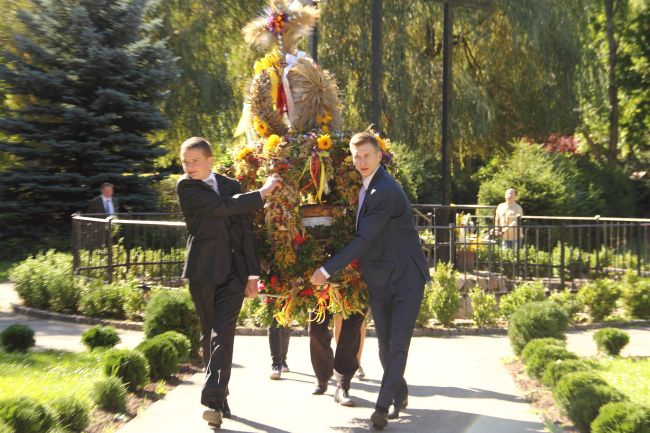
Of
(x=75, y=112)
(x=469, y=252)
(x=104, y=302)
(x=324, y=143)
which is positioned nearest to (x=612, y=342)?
(x=324, y=143)

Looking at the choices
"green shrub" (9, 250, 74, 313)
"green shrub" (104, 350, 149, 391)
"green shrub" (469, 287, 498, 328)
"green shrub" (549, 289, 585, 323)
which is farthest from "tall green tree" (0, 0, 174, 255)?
"green shrub" (104, 350, 149, 391)

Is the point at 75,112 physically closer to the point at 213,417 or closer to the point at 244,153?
the point at 244,153

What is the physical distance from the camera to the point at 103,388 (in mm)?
6258

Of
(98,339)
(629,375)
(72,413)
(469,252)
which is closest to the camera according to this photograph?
(72,413)

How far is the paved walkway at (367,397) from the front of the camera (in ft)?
20.1

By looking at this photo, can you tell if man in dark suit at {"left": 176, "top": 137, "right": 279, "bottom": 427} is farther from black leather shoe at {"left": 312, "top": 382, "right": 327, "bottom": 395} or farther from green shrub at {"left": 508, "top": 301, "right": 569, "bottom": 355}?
green shrub at {"left": 508, "top": 301, "right": 569, "bottom": 355}

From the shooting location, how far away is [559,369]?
6.81m

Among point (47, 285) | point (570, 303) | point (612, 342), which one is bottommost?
point (612, 342)

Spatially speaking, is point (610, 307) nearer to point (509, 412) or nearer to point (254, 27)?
point (509, 412)

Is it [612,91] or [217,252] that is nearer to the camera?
[217,252]

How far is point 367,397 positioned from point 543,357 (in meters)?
1.60

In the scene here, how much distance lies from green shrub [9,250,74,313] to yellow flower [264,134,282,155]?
630 cm

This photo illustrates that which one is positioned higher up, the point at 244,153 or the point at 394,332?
the point at 244,153

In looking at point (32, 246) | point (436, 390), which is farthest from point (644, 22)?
point (436, 390)
